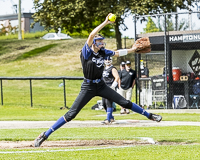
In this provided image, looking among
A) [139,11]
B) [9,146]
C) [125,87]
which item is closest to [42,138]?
[9,146]

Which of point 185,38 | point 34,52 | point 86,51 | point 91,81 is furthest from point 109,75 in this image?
point 34,52

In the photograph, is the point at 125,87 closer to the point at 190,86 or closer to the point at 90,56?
the point at 190,86

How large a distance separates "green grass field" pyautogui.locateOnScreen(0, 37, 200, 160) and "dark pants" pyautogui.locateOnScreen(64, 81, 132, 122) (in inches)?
28.1

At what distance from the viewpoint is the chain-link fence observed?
17828mm

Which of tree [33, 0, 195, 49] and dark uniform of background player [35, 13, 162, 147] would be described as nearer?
dark uniform of background player [35, 13, 162, 147]

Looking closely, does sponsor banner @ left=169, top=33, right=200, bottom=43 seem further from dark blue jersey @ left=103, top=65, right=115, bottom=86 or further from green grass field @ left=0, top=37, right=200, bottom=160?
dark blue jersey @ left=103, top=65, right=115, bottom=86

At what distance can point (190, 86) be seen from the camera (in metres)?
17.9

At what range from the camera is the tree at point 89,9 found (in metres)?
33.9

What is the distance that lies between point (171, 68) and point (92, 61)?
10.4 meters

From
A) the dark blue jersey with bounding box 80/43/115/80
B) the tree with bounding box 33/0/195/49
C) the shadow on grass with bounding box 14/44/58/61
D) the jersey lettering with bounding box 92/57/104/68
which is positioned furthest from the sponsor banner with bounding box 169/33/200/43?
the shadow on grass with bounding box 14/44/58/61

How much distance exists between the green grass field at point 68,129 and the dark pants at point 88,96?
71 cm

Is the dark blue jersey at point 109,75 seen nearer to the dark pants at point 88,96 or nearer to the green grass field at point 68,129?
the green grass field at point 68,129

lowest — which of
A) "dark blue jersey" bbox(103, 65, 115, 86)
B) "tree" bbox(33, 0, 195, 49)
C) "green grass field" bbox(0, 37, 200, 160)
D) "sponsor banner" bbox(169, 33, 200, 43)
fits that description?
"green grass field" bbox(0, 37, 200, 160)

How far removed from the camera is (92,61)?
28.3ft
